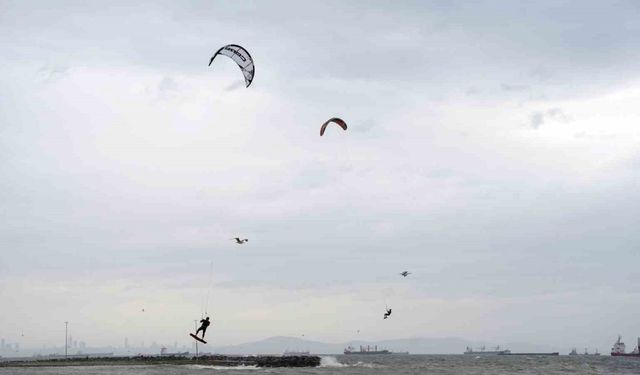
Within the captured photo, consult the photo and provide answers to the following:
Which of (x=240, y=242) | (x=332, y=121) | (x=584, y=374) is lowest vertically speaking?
(x=584, y=374)

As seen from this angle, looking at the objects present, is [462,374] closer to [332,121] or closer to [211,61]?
[332,121]

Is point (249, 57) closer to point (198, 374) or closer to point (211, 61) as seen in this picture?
point (211, 61)

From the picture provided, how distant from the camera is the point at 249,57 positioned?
36.2 metres

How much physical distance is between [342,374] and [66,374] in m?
25.2

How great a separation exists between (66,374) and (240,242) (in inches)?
1307

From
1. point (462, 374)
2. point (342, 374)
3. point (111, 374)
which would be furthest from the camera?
point (462, 374)

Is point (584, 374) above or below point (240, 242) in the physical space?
below

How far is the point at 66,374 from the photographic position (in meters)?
64.1

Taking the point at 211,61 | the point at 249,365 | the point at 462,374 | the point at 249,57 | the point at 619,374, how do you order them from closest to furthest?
the point at 211,61
the point at 249,57
the point at 462,374
the point at 619,374
the point at 249,365

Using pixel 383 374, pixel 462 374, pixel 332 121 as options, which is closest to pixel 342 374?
pixel 383 374

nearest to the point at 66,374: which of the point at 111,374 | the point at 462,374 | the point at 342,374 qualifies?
the point at 111,374

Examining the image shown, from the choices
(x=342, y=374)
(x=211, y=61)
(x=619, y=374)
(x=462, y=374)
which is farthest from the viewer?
(x=619, y=374)

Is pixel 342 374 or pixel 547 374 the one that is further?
pixel 547 374

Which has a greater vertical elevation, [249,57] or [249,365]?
[249,57]
